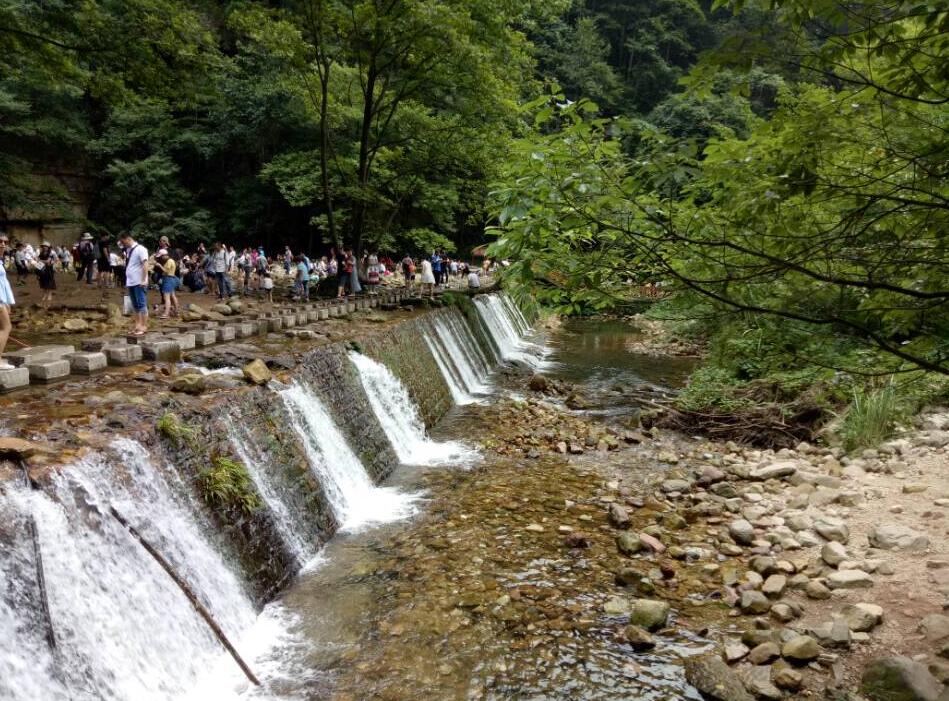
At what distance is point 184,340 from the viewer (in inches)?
376

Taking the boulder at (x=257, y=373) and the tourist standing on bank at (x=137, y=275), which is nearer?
the boulder at (x=257, y=373)

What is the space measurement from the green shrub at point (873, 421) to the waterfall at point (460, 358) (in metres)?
8.73

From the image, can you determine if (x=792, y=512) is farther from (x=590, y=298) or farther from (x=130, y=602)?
(x=130, y=602)

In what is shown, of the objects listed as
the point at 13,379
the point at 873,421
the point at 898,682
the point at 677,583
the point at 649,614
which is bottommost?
the point at 677,583

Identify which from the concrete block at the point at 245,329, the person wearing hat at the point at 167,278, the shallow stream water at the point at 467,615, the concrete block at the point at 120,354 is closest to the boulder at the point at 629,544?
the shallow stream water at the point at 467,615

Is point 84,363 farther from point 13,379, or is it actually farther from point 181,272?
point 181,272

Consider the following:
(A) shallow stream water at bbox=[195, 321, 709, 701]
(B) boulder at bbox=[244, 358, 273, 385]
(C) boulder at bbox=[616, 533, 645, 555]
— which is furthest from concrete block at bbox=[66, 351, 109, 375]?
(C) boulder at bbox=[616, 533, 645, 555]

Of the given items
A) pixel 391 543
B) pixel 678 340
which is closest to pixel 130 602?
pixel 391 543

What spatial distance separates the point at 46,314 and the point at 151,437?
34.5ft

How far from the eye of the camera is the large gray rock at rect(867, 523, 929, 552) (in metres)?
6.04

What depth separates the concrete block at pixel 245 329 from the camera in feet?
36.8

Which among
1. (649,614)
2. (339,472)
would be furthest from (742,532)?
(339,472)

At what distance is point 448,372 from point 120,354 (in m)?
8.24

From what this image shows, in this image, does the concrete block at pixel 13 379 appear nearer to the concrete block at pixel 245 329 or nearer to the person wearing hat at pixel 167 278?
the concrete block at pixel 245 329
